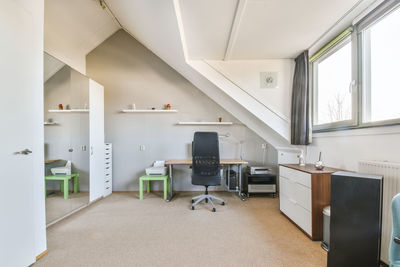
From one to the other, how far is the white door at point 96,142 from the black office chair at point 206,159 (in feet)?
6.04

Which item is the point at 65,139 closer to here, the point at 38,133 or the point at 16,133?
the point at 38,133

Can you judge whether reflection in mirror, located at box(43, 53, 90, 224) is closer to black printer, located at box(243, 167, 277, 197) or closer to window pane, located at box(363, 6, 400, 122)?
black printer, located at box(243, 167, 277, 197)

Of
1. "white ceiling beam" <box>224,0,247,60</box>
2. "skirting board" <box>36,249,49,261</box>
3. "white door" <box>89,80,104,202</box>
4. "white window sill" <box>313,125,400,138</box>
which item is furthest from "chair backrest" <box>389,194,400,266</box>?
"white door" <box>89,80,104,202</box>

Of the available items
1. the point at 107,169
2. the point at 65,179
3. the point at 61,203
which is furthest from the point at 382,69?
the point at 107,169

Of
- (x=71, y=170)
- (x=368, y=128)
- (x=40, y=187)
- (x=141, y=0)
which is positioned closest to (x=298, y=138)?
(x=368, y=128)

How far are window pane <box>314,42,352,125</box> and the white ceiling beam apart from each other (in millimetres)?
1421

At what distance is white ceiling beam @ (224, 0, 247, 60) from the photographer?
6.14ft

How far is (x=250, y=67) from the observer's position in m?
3.09

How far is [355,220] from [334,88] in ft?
6.02

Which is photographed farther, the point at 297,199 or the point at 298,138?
the point at 298,138

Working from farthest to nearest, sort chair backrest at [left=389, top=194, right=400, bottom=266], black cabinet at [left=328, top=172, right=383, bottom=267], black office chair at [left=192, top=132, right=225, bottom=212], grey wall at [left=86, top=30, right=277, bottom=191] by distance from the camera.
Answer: grey wall at [left=86, top=30, right=277, bottom=191], black office chair at [left=192, top=132, right=225, bottom=212], black cabinet at [left=328, top=172, right=383, bottom=267], chair backrest at [left=389, top=194, right=400, bottom=266]

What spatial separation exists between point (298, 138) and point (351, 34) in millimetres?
1479

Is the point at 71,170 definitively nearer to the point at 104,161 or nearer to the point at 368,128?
the point at 104,161

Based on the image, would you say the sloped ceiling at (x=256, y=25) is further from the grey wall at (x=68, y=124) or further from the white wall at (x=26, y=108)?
the grey wall at (x=68, y=124)
